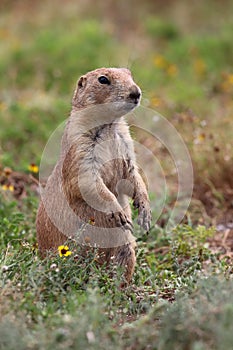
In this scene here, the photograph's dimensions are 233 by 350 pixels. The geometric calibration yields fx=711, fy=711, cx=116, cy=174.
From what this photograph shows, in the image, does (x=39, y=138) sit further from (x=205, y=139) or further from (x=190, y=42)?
(x=190, y=42)

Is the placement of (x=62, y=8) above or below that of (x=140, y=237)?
above

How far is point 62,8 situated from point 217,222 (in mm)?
8816

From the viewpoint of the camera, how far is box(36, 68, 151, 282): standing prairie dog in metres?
4.82

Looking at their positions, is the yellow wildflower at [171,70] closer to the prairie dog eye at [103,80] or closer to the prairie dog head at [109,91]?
the prairie dog head at [109,91]

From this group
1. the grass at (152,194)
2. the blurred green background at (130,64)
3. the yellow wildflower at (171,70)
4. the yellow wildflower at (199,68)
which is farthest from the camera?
the yellow wildflower at (199,68)

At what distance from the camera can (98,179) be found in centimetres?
482

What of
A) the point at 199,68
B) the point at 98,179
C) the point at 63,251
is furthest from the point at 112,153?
the point at 199,68

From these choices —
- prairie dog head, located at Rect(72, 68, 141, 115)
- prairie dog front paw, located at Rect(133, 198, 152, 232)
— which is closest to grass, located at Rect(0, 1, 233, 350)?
prairie dog front paw, located at Rect(133, 198, 152, 232)

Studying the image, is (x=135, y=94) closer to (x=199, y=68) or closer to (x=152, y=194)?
(x=152, y=194)

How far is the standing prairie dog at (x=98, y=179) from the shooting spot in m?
4.82

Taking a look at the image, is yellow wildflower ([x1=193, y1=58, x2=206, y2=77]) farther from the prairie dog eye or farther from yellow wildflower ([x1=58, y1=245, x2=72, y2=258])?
yellow wildflower ([x1=58, y1=245, x2=72, y2=258])

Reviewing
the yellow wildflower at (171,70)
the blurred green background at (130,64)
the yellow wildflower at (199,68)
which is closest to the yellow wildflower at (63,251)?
the blurred green background at (130,64)

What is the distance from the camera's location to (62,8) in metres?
14.4

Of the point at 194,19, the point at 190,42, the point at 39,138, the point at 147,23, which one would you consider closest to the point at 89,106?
Answer: the point at 39,138
